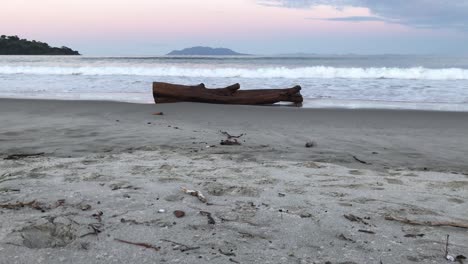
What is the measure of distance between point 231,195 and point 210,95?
6.65 meters

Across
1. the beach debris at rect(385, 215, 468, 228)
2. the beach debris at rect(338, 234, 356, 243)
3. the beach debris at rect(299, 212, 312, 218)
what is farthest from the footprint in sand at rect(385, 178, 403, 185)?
the beach debris at rect(338, 234, 356, 243)

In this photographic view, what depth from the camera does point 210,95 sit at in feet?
31.9

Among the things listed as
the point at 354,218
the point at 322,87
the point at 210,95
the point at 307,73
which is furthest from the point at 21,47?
the point at 354,218

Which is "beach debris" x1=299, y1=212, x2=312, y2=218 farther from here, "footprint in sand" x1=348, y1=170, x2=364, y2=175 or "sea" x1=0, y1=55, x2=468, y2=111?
"sea" x1=0, y1=55, x2=468, y2=111

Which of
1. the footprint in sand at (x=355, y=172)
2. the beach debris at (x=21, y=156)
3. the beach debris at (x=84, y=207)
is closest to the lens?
the beach debris at (x=84, y=207)

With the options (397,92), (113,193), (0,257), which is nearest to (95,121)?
(113,193)

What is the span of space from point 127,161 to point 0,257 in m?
2.18

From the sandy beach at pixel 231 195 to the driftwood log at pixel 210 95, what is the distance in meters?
3.16

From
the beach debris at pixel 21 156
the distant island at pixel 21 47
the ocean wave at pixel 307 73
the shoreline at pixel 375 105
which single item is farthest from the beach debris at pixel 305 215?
the distant island at pixel 21 47

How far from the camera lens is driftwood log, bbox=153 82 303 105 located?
31.8 feet

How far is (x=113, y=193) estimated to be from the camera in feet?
10.4

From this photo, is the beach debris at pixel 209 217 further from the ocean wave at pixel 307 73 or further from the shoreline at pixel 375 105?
the ocean wave at pixel 307 73

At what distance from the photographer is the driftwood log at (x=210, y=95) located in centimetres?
970

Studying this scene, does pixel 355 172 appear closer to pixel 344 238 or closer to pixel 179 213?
pixel 344 238
